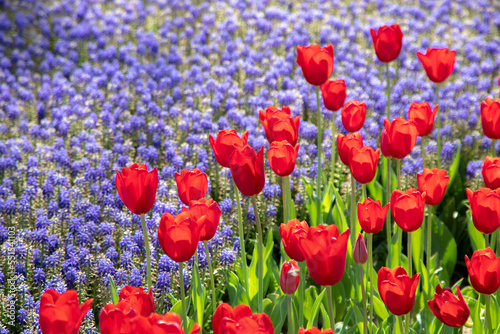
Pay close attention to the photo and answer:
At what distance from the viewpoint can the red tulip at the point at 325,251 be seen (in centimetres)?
170

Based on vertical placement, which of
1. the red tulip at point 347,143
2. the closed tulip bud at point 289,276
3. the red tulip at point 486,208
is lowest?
the closed tulip bud at point 289,276

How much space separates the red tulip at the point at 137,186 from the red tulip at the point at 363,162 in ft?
2.37

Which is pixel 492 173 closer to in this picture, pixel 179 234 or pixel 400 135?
pixel 400 135

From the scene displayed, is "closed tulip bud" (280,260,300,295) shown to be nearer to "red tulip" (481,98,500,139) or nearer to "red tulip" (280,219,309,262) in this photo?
"red tulip" (280,219,309,262)

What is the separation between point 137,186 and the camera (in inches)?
78.6

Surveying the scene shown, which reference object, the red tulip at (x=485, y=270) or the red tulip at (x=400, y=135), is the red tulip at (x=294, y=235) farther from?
the red tulip at (x=400, y=135)

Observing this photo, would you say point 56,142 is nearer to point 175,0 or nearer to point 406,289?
point 406,289

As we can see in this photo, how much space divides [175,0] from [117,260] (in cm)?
430

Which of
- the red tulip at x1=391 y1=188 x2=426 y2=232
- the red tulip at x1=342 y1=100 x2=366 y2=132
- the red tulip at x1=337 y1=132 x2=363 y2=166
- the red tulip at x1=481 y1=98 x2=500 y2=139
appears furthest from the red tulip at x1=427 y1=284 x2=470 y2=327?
the red tulip at x1=481 y1=98 x2=500 y2=139

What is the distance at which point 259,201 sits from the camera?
3.53 metres

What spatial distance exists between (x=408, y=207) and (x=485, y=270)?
32 centimetres

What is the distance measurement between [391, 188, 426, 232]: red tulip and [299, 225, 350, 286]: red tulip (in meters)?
0.41

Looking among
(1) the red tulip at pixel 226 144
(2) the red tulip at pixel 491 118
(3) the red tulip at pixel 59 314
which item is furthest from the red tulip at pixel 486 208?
Answer: (3) the red tulip at pixel 59 314

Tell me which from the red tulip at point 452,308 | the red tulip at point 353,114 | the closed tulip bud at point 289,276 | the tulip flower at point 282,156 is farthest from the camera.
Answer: the red tulip at point 353,114
